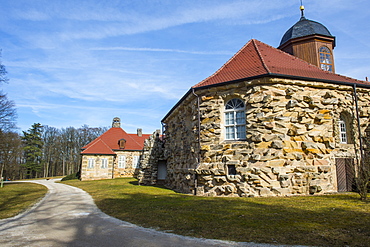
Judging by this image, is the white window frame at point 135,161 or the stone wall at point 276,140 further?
the white window frame at point 135,161

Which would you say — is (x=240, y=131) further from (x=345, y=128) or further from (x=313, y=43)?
(x=313, y=43)

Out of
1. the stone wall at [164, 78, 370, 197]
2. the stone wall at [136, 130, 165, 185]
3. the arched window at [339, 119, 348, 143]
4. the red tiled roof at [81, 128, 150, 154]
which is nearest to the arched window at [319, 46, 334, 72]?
the stone wall at [164, 78, 370, 197]

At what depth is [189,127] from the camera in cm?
1516

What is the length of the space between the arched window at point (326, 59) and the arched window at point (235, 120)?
8.32 metres

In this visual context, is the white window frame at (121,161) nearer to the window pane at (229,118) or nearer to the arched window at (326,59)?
the window pane at (229,118)

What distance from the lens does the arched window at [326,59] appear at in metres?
16.7

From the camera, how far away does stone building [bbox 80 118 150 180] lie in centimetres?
3125

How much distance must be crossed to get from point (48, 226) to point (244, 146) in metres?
8.21

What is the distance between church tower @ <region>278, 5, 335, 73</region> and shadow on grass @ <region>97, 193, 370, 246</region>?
11.4 meters

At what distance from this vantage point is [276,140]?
432 inches

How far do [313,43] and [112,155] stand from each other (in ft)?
86.1

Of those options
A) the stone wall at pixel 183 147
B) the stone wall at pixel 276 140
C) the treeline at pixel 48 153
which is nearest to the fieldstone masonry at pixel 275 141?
the stone wall at pixel 276 140

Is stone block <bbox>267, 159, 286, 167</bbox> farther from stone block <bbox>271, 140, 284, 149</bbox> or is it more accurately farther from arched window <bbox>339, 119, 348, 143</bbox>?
arched window <bbox>339, 119, 348, 143</bbox>

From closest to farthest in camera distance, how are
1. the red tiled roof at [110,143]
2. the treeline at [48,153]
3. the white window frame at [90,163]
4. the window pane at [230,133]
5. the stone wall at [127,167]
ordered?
the window pane at [230,133] → the white window frame at [90,163] → the red tiled roof at [110,143] → the stone wall at [127,167] → the treeline at [48,153]
